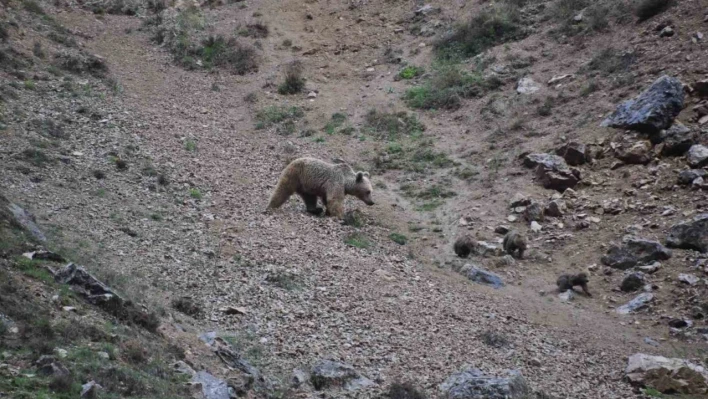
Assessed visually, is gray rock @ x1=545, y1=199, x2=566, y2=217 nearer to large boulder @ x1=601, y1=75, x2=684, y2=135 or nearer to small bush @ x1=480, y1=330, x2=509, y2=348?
large boulder @ x1=601, y1=75, x2=684, y2=135

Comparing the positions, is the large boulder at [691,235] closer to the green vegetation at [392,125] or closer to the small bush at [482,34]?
the green vegetation at [392,125]

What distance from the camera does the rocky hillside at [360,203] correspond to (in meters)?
8.94

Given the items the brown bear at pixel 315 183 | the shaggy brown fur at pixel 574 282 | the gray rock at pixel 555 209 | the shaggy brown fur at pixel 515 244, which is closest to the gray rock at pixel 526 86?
the gray rock at pixel 555 209

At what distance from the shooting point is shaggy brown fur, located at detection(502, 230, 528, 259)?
14.2 meters

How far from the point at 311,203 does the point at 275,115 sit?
575 centimetres

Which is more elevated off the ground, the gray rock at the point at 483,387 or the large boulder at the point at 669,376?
the gray rock at the point at 483,387

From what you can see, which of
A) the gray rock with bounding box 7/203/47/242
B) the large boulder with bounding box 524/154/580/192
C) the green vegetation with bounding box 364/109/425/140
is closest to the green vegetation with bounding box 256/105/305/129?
the green vegetation with bounding box 364/109/425/140

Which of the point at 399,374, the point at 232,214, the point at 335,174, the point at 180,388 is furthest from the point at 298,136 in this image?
the point at 180,388

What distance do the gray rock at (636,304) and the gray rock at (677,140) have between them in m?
4.09

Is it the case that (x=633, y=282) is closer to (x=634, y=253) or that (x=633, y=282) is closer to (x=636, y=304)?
(x=636, y=304)

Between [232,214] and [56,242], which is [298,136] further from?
[56,242]

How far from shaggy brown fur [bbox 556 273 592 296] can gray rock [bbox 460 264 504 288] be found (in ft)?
3.31

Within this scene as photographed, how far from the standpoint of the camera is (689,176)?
48.1ft

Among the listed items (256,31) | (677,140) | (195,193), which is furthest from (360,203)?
(256,31)
